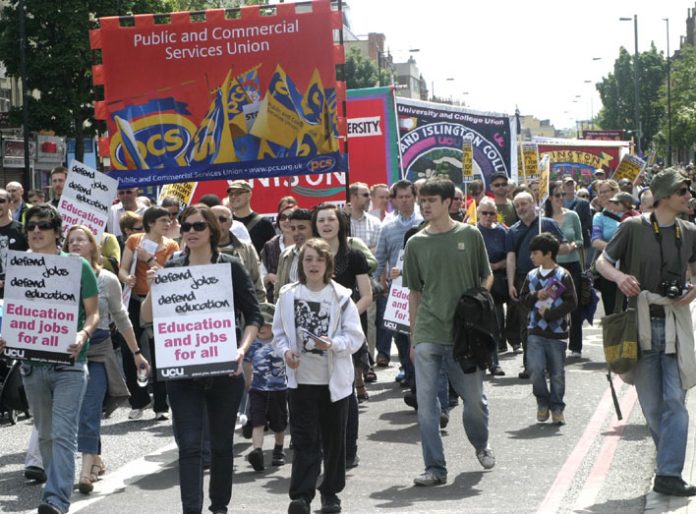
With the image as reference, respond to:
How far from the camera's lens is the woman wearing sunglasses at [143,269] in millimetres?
11539

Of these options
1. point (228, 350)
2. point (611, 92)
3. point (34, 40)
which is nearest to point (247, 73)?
point (228, 350)

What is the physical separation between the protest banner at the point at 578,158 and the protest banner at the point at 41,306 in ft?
125

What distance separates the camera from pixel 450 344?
8.66 m

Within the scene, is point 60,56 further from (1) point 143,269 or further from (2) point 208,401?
(2) point 208,401

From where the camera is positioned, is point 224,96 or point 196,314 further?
point 224,96

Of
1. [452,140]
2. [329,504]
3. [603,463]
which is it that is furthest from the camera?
[452,140]

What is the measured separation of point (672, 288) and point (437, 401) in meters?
1.65

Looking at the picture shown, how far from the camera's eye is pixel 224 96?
1436 centimetres

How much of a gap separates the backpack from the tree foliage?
159ft

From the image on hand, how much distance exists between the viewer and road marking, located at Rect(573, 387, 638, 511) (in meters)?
7.90

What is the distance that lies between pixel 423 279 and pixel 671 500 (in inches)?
84.7

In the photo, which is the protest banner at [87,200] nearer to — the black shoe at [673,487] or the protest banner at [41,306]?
the protest banner at [41,306]

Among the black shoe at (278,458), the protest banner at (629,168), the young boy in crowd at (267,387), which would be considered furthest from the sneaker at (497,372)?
the protest banner at (629,168)

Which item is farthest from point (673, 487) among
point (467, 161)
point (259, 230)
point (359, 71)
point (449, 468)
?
point (359, 71)
